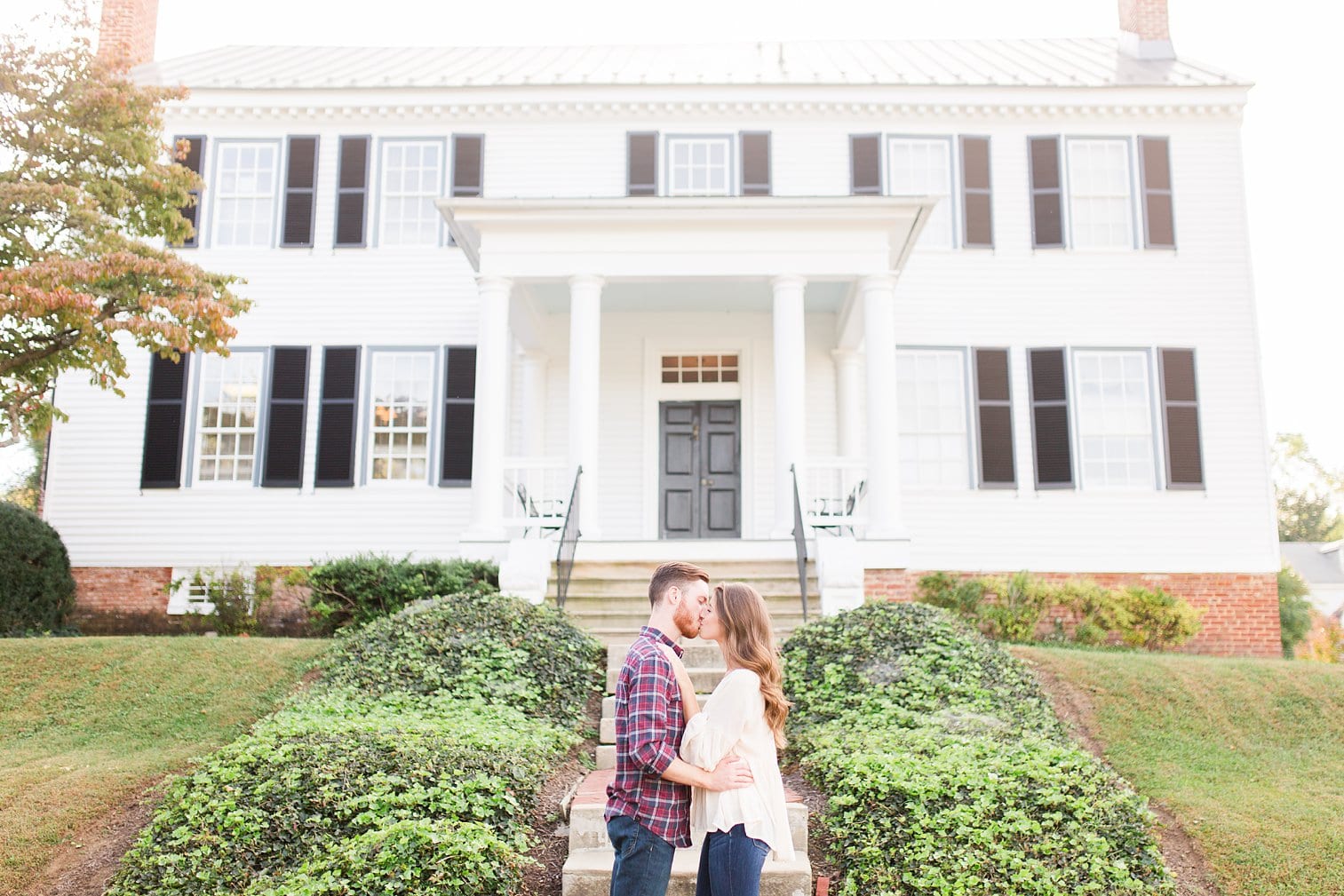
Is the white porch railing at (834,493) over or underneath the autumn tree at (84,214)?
underneath

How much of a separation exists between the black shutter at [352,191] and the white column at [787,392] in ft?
20.7

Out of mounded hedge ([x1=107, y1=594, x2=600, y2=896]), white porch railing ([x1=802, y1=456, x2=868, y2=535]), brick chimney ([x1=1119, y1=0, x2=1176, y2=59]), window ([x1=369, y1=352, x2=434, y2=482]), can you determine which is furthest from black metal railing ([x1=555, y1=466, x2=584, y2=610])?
brick chimney ([x1=1119, y1=0, x2=1176, y2=59])

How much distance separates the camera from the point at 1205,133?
1468 centimetres

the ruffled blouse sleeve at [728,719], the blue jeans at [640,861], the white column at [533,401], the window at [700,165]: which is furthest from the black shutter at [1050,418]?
the blue jeans at [640,861]

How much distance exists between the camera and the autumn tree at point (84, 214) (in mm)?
9328

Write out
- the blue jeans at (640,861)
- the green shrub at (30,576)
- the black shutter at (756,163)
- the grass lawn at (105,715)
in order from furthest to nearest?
the black shutter at (756,163)
the green shrub at (30,576)
the grass lawn at (105,715)
the blue jeans at (640,861)

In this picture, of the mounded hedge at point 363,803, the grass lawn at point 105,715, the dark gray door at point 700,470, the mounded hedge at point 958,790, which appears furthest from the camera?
the dark gray door at point 700,470

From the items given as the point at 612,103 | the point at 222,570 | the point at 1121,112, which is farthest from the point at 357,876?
the point at 1121,112

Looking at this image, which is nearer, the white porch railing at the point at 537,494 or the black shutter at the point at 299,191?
the white porch railing at the point at 537,494

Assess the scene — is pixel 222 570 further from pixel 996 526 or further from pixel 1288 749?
pixel 1288 749

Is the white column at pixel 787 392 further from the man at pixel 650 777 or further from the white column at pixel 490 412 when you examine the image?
the man at pixel 650 777

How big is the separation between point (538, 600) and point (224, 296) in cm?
422

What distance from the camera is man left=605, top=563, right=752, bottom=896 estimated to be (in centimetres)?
358

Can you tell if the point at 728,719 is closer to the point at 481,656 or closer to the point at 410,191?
the point at 481,656
